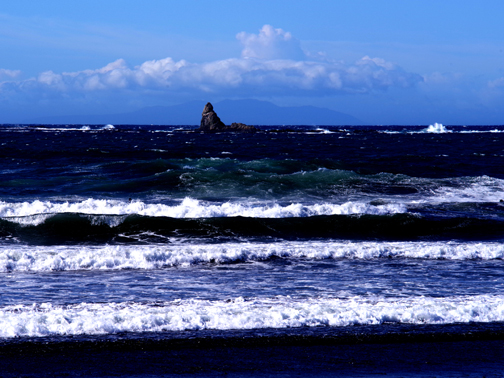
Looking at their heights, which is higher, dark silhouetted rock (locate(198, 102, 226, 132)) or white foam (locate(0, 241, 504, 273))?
dark silhouetted rock (locate(198, 102, 226, 132))

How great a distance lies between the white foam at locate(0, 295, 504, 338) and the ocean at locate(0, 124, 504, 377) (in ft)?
0.09

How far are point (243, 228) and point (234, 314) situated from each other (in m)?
7.90

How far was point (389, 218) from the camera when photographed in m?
15.9

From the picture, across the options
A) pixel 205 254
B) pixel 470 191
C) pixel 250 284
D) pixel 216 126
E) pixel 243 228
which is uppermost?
pixel 216 126

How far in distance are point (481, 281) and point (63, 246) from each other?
9.28m

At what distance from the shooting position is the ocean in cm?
570

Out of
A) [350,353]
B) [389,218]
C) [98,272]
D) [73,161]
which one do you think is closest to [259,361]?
[350,353]

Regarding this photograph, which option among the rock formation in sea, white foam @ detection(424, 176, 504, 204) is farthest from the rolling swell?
the rock formation in sea

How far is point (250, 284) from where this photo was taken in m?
8.91

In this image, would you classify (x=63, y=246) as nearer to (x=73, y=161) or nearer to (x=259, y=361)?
(x=259, y=361)

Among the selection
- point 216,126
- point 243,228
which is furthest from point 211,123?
point 243,228

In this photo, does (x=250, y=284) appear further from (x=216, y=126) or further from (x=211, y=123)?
(x=211, y=123)

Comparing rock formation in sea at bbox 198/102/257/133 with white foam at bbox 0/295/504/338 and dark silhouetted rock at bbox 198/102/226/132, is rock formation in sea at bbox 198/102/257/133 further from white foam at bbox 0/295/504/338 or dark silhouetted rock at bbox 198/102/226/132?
white foam at bbox 0/295/504/338

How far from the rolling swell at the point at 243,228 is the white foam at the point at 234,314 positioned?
246 inches
